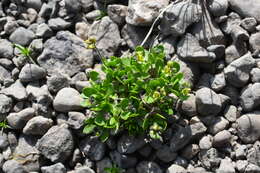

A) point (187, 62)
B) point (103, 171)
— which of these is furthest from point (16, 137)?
point (187, 62)

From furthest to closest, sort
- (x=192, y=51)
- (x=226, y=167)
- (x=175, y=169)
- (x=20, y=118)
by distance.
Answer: (x=20, y=118), (x=192, y=51), (x=175, y=169), (x=226, y=167)

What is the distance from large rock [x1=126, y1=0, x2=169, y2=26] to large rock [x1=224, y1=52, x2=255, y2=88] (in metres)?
1.02

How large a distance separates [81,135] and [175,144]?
0.99 metres

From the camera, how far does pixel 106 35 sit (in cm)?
502

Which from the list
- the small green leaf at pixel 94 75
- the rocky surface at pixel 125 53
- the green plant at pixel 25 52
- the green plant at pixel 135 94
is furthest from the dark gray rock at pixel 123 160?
the green plant at pixel 25 52

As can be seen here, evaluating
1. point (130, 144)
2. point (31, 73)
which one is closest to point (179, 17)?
point (130, 144)

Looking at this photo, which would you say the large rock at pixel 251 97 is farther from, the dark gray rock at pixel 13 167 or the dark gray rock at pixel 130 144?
the dark gray rock at pixel 13 167

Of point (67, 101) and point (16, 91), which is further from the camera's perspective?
point (16, 91)

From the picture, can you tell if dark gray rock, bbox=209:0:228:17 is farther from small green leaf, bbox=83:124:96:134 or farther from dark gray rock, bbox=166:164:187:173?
small green leaf, bbox=83:124:96:134

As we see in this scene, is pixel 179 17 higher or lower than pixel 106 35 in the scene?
higher

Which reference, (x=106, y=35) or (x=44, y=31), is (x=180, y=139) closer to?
(x=106, y=35)

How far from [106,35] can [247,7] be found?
1594 millimetres

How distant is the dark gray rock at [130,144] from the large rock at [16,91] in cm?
124

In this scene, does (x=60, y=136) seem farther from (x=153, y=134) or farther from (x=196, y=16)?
(x=196, y=16)
